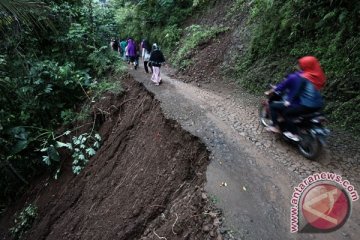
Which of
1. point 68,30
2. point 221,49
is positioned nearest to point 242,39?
point 221,49

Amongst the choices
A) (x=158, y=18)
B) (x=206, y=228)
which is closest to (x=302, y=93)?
(x=206, y=228)

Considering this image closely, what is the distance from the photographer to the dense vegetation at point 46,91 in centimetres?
893

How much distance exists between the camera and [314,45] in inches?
320

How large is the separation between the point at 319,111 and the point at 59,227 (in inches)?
280

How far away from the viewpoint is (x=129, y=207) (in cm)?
600

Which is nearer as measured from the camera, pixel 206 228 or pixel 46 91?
pixel 206 228

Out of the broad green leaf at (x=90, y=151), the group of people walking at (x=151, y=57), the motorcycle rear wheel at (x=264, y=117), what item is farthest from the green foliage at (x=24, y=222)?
the motorcycle rear wheel at (x=264, y=117)

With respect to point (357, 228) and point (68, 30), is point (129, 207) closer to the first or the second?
point (357, 228)

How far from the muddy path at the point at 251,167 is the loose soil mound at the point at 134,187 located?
0.34 meters

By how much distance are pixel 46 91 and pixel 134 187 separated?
5.58 m

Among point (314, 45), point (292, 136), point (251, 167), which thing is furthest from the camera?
point (314, 45)

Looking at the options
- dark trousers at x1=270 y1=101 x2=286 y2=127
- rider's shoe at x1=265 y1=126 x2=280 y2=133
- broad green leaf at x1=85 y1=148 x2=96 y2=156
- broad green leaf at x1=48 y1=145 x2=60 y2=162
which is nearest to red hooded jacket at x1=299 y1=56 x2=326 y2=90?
dark trousers at x1=270 y1=101 x2=286 y2=127

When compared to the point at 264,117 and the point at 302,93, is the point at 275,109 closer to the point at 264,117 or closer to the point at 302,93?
the point at 264,117

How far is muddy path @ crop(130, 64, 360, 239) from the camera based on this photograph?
4121 mm
